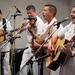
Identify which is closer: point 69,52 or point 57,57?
point 69,52

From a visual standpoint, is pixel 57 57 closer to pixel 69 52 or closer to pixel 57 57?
pixel 57 57

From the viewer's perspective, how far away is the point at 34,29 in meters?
2.92

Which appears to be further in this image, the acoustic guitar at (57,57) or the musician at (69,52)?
the acoustic guitar at (57,57)

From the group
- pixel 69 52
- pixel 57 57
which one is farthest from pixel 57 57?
pixel 69 52

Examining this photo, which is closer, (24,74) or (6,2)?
(24,74)

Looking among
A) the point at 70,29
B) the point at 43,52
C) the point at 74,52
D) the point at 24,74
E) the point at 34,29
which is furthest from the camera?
the point at 24,74

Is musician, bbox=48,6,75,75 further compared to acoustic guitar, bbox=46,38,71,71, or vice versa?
acoustic guitar, bbox=46,38,71,71

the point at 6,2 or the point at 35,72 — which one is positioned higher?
the point at 6,2

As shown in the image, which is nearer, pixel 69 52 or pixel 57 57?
pixel 69 52


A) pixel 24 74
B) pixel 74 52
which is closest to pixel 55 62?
pixel 74 52

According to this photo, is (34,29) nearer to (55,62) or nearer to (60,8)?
(55,62)

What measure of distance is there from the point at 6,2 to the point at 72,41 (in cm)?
318

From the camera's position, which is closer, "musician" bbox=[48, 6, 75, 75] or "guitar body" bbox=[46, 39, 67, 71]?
"musician" bbox=[48, 6, 75, 75]

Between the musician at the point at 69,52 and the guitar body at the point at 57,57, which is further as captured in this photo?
the guitar body at the point at 57,57
